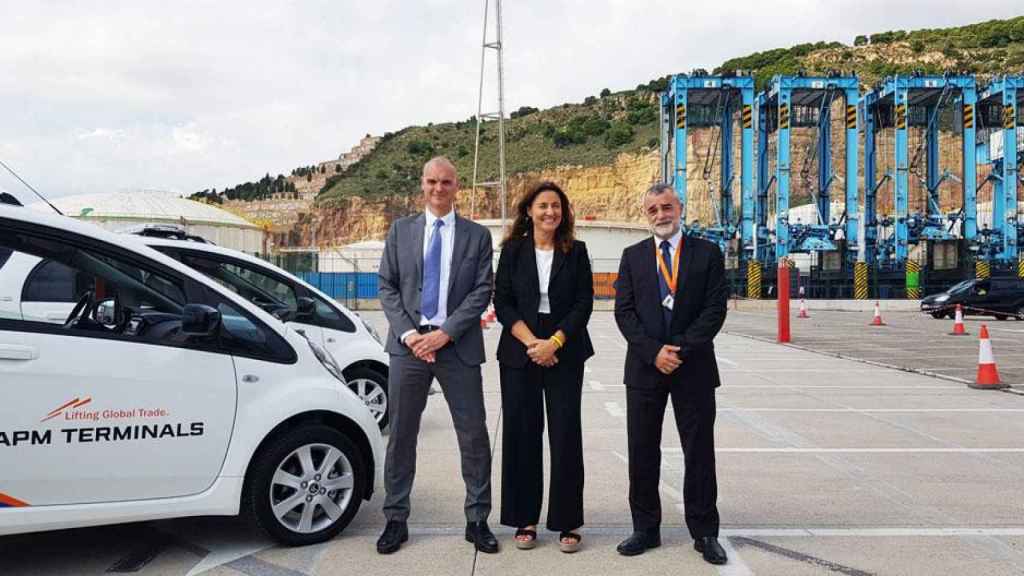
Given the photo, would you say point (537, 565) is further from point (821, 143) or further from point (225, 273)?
point (821, 143)

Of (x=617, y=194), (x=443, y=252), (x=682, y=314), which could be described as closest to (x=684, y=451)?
(x=682, y=314)

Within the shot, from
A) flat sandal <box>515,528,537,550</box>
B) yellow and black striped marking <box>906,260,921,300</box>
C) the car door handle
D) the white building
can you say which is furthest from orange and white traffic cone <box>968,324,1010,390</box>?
the white building

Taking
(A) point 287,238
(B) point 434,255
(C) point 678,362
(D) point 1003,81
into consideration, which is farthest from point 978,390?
(A) point 287,238

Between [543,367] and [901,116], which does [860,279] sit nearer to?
[901,116]

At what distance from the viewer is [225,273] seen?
7.83 meters

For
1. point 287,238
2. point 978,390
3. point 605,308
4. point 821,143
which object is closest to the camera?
point 978,390

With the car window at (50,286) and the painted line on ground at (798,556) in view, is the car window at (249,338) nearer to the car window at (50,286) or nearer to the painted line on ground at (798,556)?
the car window at (50,286)

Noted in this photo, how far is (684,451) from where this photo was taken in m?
4.54

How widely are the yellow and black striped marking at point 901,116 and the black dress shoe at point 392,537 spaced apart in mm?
46103

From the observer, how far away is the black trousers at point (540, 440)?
4.50 meters

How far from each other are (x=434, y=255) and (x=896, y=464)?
169 inches

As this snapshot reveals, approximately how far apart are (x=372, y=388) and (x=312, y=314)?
0.87 m

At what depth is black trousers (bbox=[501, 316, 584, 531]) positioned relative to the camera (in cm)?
450

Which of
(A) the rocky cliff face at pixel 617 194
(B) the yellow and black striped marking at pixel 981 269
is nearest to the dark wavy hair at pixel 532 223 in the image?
(B) the yellow and black striped marking at pixel 981 269
